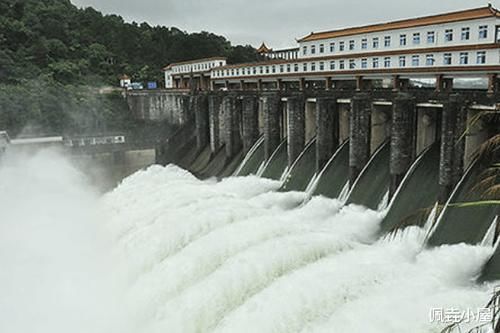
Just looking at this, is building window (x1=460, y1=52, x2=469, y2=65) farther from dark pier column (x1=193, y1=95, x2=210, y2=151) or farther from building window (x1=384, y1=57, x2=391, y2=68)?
dark pier column (x1=193, y1=95, x2=210, y2=151)

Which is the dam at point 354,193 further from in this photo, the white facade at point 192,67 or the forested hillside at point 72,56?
the white facade at point 192,67

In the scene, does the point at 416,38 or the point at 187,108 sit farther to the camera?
the point at 187,108


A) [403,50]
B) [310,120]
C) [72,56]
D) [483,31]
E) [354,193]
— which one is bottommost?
[354,193]

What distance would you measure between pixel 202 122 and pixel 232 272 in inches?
668

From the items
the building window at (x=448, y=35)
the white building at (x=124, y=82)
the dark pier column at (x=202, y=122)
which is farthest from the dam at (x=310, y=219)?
the white building at (x=124, y=82)

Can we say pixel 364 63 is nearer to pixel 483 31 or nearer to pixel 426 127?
pixel 483 31

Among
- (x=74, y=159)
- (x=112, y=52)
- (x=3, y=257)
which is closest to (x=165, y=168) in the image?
(x=74, y=159)

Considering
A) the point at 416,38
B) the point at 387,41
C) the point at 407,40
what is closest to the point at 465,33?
the point at 416,38

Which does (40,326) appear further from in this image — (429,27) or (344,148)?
(429,27)

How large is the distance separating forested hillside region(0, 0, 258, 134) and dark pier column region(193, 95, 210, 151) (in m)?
13.8

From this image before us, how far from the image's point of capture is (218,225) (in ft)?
43.3

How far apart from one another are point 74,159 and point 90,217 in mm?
9422

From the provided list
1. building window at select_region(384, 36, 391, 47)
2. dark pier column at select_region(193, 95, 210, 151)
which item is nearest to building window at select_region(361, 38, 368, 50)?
building window at select_region(384, 36, 391, 47)

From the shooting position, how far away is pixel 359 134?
1491cm
